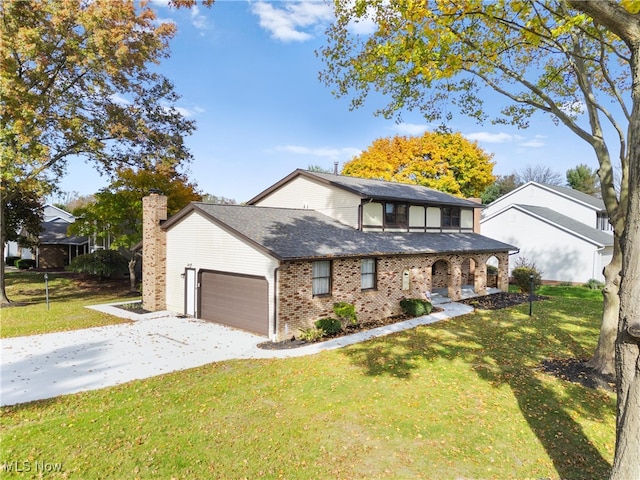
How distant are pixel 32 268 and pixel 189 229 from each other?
32914 millimetres

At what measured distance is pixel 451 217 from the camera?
25.4 meters

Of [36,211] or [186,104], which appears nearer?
[186,104]

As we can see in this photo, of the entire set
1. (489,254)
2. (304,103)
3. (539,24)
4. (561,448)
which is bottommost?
(561,448)

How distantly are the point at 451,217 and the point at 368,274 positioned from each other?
35.3 feet

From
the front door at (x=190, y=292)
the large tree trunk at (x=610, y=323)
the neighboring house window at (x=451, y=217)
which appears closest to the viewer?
the large tree trunk at (x=610, y=323)

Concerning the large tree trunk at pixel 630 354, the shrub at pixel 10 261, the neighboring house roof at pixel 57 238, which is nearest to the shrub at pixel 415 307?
the large tree trunk at pixel 630 354

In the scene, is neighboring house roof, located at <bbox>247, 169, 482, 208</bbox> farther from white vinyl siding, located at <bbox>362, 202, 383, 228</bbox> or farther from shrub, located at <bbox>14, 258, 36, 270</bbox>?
shrub, located at <bbox>14, 258, 36, 270</bbox>

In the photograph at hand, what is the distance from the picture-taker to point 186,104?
80.8 ft

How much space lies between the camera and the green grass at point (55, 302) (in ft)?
52.1

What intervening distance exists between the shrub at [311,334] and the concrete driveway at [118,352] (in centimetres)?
48

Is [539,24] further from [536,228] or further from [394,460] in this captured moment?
[536,228]

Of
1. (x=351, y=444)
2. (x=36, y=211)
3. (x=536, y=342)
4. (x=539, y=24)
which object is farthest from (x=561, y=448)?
(x=36, y=211)

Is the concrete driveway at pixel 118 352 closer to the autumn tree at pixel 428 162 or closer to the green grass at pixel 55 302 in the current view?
the green grass at pixel 55 302

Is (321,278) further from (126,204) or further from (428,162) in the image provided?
(428,162)
